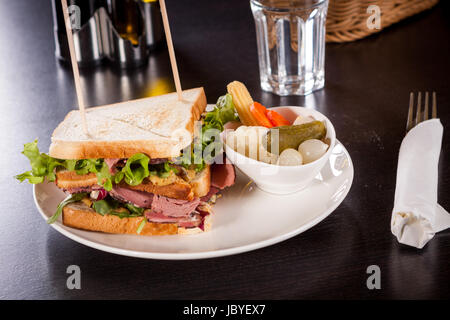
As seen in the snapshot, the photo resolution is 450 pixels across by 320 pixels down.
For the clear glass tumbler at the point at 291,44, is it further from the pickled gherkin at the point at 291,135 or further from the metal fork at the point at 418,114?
the pickled gherkin at the point at 291,135

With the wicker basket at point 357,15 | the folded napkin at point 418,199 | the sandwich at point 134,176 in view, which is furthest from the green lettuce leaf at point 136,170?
the wicker basket at point 357,15

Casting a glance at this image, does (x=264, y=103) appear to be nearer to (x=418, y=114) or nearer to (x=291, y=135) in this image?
(x=418, y=114)

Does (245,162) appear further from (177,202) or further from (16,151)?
(16,151)

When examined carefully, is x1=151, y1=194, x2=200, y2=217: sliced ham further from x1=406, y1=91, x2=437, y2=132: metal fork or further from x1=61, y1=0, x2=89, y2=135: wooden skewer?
x1=406, y1=91, x2=437, y2=132: metal fork

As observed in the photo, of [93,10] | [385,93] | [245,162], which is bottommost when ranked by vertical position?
[385,93]

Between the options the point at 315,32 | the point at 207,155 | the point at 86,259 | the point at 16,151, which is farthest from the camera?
the point at 315,32
